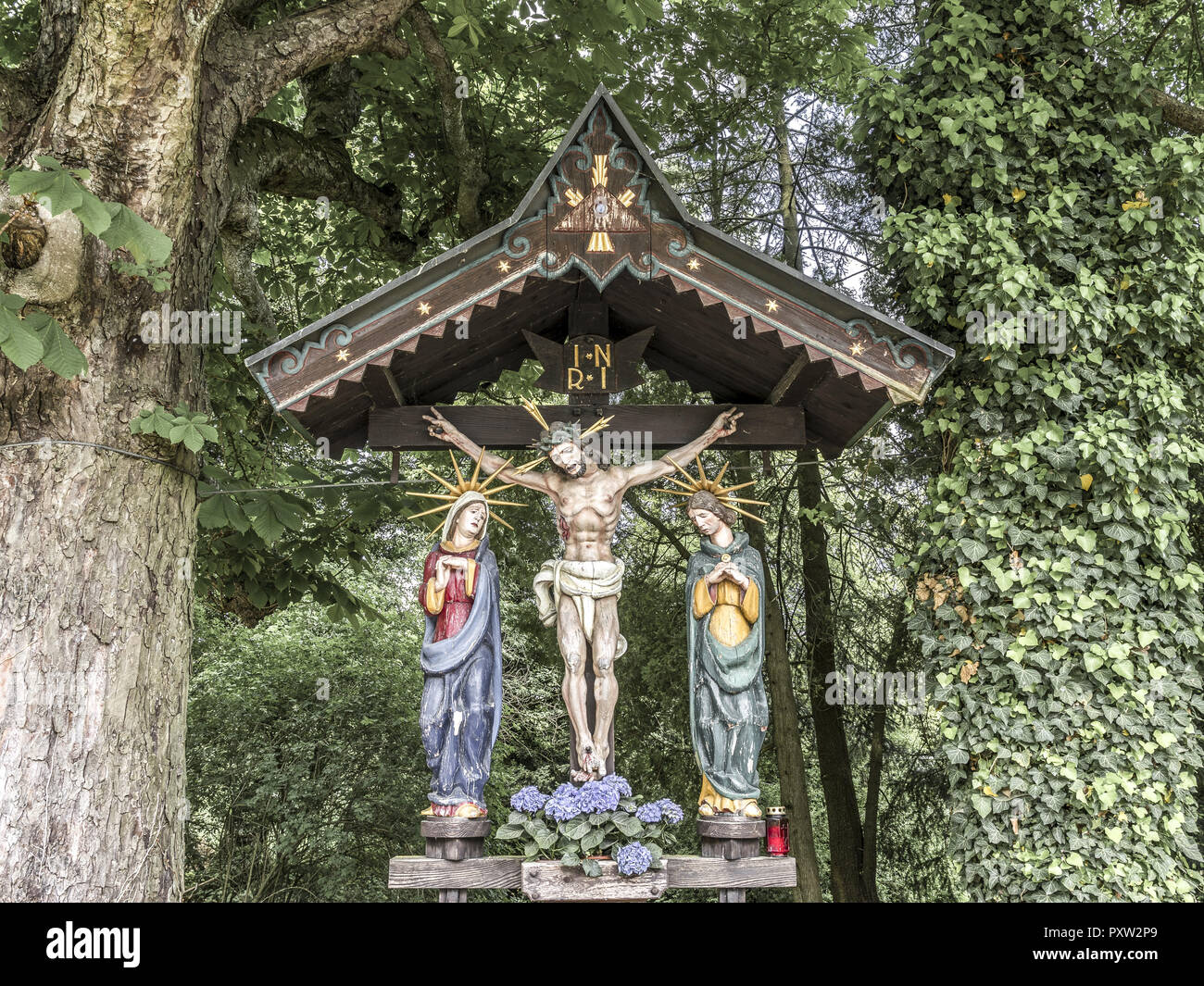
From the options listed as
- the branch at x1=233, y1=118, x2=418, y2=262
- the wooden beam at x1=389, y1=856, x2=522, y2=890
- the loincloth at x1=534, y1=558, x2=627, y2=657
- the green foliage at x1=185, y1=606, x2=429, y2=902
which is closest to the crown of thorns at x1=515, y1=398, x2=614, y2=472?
the loincloth at x1=534, y1=558, x2=627, y2=657

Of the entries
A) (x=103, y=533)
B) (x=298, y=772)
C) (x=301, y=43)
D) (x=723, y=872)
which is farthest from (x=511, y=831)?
(x=298, y=772)

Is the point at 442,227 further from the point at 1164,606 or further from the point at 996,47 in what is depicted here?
the point at 1164,606

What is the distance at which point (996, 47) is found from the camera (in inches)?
291

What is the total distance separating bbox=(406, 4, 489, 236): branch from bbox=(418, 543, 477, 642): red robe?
3591 millimetres

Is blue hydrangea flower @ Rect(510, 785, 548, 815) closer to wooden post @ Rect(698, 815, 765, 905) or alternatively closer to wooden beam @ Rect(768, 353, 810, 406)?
wooden post @ Rect(698, 815, 765, 905)

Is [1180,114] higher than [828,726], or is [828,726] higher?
[1180,114]

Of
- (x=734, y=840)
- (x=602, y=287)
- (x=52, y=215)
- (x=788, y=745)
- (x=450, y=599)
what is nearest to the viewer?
(x=52, y=215)

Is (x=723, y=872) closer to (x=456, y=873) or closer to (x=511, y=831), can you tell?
(x=511, y=831)

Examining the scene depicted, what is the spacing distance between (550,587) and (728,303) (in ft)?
5.80

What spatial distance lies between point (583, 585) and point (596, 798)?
3.58 feet

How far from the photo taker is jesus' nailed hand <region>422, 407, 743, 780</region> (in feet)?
19.4

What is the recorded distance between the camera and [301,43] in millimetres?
6488

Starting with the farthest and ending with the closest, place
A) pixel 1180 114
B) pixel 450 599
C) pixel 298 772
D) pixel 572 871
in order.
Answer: pixel 298 772 < pixel 1180 114 < pixel 450 599 < pixel 572 871

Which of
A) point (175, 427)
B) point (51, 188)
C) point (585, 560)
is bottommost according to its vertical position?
point (585, 560)
